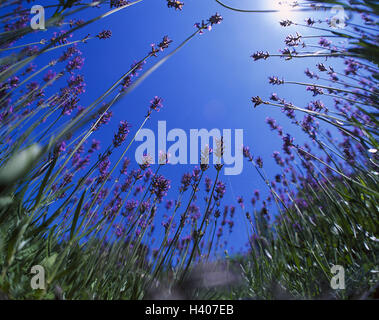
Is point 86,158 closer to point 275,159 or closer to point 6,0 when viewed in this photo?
point 6,0

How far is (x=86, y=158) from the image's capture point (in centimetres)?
219

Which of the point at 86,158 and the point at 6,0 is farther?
the point at 86,158

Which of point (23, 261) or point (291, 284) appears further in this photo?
point (291, 284)

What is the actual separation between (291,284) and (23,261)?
120 centimetres

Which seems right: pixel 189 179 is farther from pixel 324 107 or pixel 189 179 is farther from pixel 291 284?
pixel 324 107

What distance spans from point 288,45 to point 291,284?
54.6 inches

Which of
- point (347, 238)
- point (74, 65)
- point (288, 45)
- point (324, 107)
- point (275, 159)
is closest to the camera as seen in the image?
point (347, 238)

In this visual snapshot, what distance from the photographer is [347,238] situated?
1089mm
